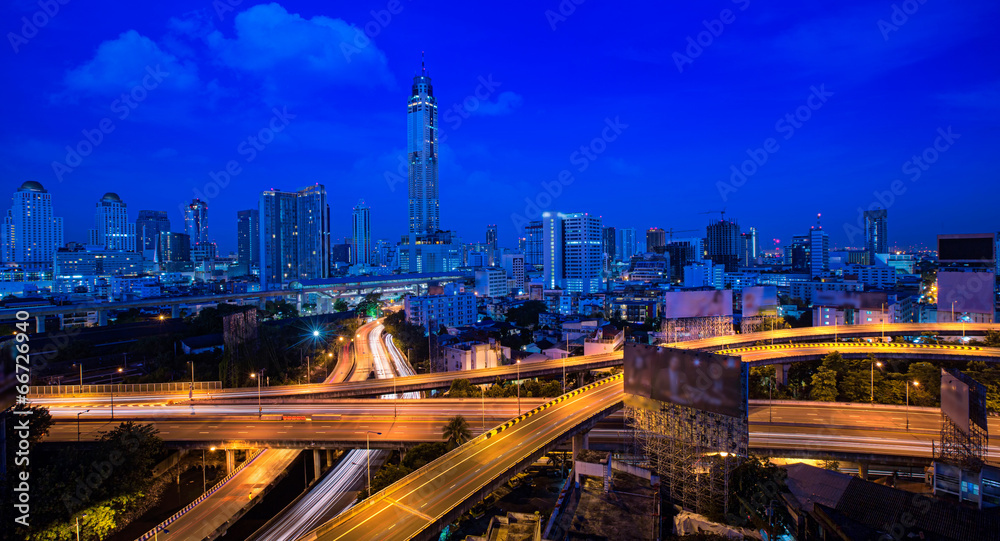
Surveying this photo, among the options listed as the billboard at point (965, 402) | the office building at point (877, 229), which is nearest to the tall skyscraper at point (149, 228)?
the billboard at point (965, 402)

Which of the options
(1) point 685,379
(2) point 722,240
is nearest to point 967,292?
(1) point 685,379

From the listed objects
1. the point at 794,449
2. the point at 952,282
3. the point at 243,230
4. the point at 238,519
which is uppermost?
the point at 243,230

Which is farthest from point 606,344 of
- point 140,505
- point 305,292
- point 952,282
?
point 305,292

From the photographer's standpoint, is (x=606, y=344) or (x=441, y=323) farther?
(x=441, y=323)

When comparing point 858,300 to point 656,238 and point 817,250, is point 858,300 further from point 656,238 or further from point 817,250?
point 656,238

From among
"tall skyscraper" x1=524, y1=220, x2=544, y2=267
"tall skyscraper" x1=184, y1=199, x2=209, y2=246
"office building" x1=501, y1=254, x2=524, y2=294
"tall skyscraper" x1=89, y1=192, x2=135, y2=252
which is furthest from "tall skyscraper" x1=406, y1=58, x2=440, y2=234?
"tall skyscraper" x1=89, y1=192, x2=135, y2=252

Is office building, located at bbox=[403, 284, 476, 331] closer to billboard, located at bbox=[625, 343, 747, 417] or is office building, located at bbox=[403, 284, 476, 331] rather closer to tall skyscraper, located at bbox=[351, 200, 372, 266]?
billboard, located at bbox=[625, 343, 747, 417]

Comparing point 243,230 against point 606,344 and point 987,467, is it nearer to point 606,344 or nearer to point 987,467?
point 606,344
